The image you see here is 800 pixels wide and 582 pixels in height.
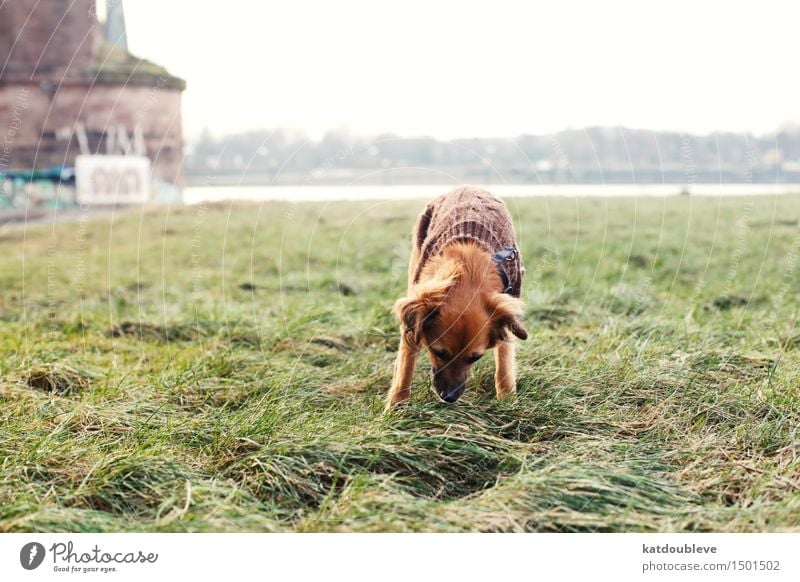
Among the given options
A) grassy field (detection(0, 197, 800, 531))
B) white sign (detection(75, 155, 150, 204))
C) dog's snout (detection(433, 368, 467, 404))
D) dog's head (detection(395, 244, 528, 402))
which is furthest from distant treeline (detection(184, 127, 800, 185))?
white sign (detection(75, 155, 150, 204))

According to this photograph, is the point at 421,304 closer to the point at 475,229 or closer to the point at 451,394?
the point at 451,394

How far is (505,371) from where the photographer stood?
16.3 ft

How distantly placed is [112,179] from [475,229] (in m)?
13.9

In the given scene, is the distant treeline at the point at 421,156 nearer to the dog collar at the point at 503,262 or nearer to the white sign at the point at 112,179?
the dog collar at the point at 503,262

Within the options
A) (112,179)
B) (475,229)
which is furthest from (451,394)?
(112,179)

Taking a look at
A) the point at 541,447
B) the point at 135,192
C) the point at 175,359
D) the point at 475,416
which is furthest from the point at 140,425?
the point at 135,192

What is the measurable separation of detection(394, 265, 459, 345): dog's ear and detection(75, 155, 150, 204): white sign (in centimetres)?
1308

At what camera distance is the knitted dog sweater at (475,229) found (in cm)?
482

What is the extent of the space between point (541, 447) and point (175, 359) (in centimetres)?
305

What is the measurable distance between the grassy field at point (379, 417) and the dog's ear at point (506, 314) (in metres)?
0.50

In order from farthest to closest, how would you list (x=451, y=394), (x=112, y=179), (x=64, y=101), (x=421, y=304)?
1. (x=112, y=179)
2. (x=64, y=101)
3. (x=451, y=394)
4. (x=421, y=304)

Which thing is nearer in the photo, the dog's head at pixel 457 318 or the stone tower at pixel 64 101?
the dog's head at pixel 457 318
